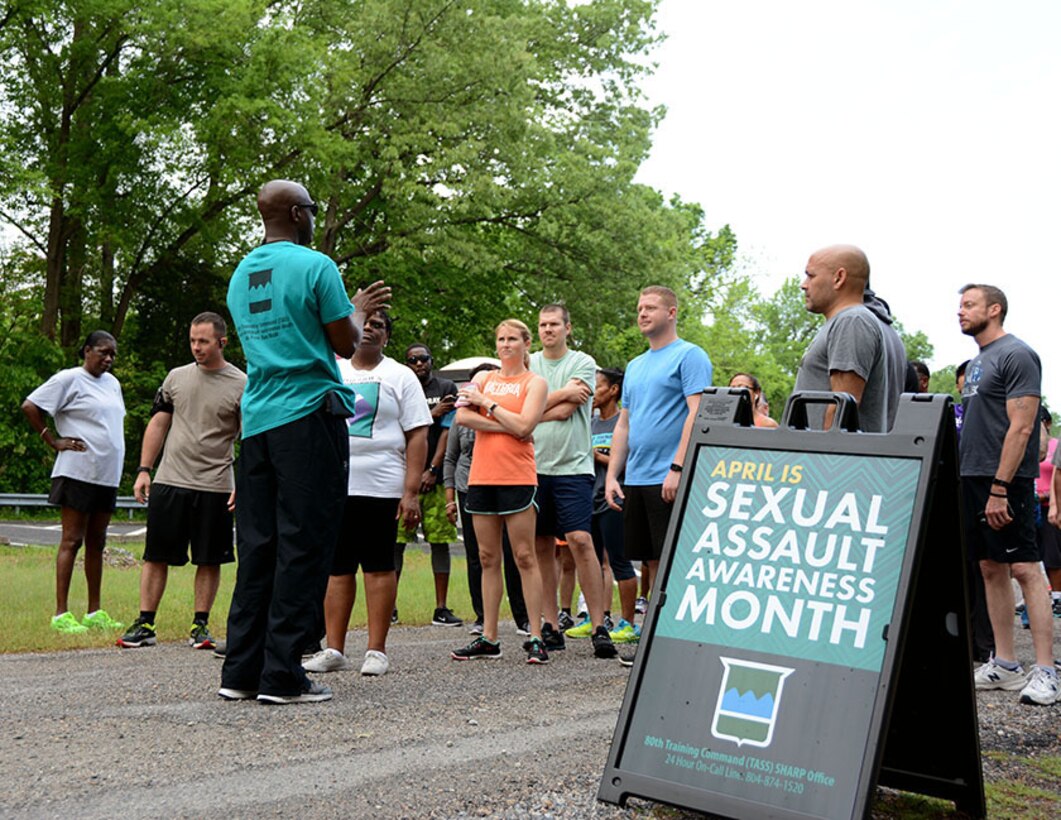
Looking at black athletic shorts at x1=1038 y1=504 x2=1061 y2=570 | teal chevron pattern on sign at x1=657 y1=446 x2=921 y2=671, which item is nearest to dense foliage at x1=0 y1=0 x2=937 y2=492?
black athletic shorts at x1=1038 y1=504 x2=1061 y2=570

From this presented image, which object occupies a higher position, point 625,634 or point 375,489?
point 375,489

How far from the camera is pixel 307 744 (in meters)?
4.41

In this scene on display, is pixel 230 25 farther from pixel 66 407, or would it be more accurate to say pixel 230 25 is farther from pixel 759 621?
pixel 759 621

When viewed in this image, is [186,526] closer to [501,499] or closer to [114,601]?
[501,499]

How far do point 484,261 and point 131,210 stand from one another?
819 cm

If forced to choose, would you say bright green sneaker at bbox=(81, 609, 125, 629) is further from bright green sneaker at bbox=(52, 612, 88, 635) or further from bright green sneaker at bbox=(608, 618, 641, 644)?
bright green sneaker at bbox=(608, 618, 641, 644)

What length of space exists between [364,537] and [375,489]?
270 millimetres

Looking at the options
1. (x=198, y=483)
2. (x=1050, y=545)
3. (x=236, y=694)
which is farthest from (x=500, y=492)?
(x=1050, y=545)

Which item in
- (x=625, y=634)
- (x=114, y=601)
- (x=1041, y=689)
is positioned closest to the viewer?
(x=1041, y=689)

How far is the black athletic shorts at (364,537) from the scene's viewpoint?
20.8 ft

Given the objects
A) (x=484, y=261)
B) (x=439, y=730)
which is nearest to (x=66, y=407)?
(x=439, y=730)

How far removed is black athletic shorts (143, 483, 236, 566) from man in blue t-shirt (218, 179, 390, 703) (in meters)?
2.21

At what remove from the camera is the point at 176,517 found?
299 inches

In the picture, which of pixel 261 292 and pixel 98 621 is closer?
pixel 261 292
